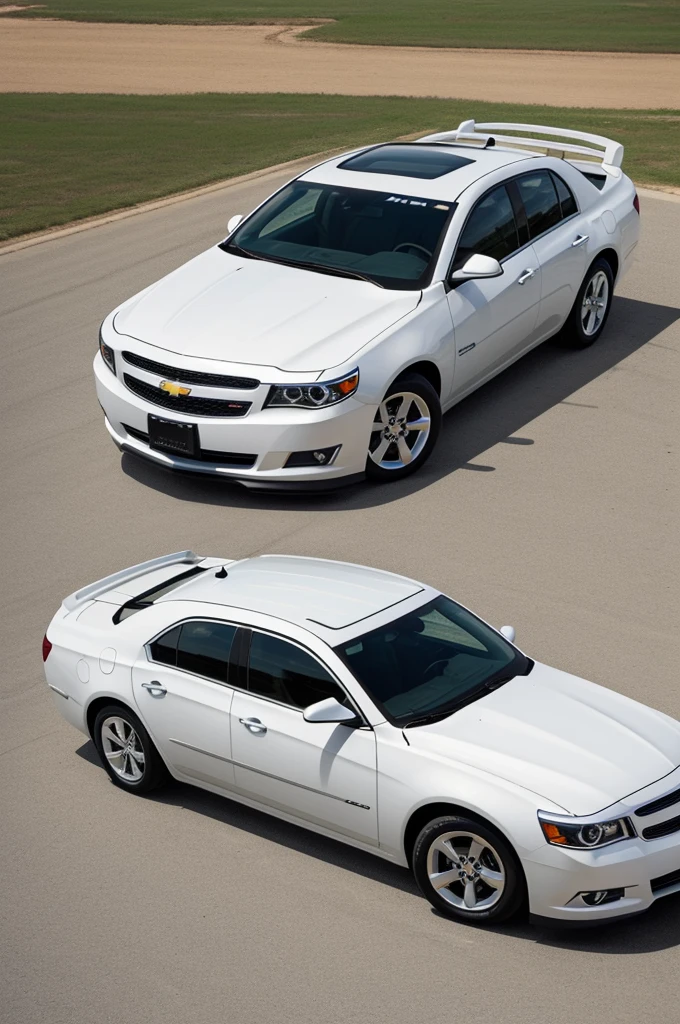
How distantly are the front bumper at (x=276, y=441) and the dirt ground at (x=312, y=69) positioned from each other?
21223 millimetres

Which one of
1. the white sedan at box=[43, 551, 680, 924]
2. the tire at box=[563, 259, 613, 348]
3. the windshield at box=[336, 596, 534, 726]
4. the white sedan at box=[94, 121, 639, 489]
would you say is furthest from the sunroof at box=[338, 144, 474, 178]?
the windshield at box=[336, 596, 534, 726]

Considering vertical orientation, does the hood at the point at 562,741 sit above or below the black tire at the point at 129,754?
above

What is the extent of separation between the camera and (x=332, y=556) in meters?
9.36

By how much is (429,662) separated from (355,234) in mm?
5386

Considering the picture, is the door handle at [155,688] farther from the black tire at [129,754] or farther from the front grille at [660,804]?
the front grille at [660,804]

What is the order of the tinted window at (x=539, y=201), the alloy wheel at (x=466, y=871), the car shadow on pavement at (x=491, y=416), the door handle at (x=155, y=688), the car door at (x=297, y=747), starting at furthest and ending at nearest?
1. the tinted window at (x=539, y=201)
2. the car shadow on pavement at (x=491, y=416)
3. the door handle at (x=155, y=688)
4. the car door at (x=297, y=747)
5. the alloy wheel at (x=466, y=871)

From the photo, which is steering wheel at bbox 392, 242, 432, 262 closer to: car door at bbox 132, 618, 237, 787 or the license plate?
the license plate

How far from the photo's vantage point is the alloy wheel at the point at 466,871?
19.6 feet

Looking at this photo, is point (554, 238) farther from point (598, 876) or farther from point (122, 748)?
point (598, 876)

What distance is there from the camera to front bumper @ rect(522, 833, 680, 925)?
574cm

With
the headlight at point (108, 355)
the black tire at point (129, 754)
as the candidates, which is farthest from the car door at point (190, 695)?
the headlight at point (108, 355)

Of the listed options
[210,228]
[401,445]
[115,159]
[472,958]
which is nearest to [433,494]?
[401,445]

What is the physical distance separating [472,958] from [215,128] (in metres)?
20.9

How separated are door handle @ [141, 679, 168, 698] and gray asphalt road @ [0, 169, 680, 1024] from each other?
2.16 feet
